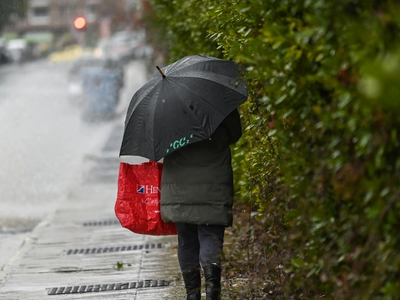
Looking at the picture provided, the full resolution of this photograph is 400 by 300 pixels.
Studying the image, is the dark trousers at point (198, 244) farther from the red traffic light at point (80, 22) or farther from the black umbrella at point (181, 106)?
the red traffic light at point (80, 22)

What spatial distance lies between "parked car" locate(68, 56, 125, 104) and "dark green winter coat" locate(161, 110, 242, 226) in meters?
21.6

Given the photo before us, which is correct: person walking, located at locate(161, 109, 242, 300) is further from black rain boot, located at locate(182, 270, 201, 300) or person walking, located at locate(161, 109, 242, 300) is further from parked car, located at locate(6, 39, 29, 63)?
parked car, located at locate(6, 39, 29, 63)

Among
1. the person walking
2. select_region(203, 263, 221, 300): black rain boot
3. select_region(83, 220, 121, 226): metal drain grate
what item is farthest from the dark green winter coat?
select_region(83, 220, 121, 226): metal drain grate

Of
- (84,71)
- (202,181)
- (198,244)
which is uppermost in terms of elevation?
(84,71)

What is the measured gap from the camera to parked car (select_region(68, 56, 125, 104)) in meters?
27.9

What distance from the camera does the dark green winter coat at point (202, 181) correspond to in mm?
5242

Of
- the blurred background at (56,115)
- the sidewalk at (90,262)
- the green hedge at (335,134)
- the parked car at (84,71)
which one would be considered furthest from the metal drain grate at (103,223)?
the parked car at (84,71)

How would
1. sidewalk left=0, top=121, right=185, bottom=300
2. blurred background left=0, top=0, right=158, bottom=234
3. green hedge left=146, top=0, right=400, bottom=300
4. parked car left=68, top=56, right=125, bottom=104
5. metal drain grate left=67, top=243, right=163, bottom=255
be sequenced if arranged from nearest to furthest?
green hedge left=146, top=0, right=400, bottom=300, sidewalk left=0, top=121, right=185, bottom=300, metal drain grate left=67, top=243, right=163, bottom=255, blurred background left=0, top=0, right=158, bottom=234, parked car left=68, top=56, right=125, bottom=104

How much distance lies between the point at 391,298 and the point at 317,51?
4.04 ft

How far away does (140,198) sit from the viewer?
565cm

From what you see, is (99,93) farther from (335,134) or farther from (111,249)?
(335,134)

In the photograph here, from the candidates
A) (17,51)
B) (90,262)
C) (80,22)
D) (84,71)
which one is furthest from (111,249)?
(17,51)

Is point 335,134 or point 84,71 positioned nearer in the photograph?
point 335,134

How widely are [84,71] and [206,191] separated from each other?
75.9 ft
